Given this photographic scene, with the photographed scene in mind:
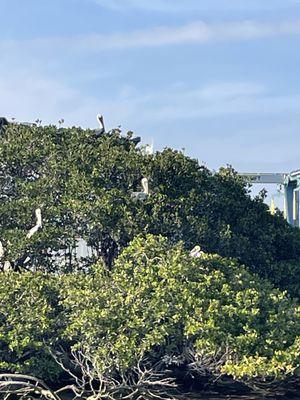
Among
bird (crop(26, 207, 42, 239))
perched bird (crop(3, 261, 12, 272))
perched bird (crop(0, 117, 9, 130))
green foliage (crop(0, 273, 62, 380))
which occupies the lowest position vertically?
green foliage (crop(0, 273, 62, 380))

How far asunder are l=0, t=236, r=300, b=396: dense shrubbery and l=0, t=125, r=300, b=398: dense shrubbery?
3 centimetres

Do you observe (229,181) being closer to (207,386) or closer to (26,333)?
(207,386)

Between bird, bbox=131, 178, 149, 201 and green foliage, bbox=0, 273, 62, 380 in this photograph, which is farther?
bird, bbox=131, 178, 149, 201

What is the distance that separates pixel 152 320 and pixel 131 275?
135 centimetres

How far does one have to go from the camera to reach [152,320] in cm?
1496

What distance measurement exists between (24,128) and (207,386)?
7.68 m

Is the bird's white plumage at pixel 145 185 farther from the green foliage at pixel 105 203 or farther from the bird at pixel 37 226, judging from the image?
the bird at pixel 37 226

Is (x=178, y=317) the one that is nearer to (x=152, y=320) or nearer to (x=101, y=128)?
(x=152, y=320)

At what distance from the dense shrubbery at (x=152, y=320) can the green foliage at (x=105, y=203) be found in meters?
1.84

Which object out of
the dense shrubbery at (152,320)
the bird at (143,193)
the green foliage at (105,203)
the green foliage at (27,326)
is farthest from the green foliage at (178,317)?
the bird at (143,193)

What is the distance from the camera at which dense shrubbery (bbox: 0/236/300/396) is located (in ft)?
48.0

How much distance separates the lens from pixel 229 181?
21.3 metres

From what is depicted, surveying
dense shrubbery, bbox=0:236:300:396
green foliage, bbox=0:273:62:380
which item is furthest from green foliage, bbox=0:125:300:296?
green foliage, bbox=0:273:62:380

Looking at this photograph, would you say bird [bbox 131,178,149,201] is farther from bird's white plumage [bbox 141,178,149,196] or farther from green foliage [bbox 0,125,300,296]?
green foliage [bbox 0,125,300,296]
